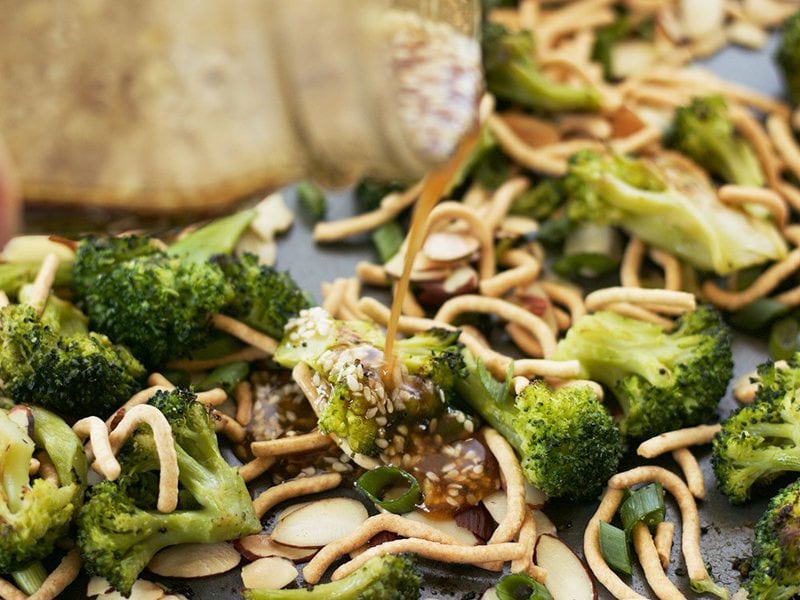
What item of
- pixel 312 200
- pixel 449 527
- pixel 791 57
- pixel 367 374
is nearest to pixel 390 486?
pixel 449 527

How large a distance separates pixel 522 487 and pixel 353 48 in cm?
119

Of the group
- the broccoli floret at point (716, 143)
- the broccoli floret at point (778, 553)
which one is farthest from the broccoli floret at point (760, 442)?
the broccoli floret at point (716, 143)

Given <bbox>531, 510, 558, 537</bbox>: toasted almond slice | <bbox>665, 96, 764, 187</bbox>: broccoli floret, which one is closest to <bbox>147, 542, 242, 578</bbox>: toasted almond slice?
<bbox>531, 510, 558, 537</bbox>: toasted almond slice

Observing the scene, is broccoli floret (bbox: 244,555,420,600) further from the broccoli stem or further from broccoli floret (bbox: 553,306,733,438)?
broccoli floret (bbox: 553,306,733,438)

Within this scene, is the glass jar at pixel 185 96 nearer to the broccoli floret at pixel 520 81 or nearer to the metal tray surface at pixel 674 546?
the metal tray surface at pixel 674 546

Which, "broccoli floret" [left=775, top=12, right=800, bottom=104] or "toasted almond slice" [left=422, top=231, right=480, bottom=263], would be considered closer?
"toasted almond slice" [left=422, top=231, right=480, bottom=263]

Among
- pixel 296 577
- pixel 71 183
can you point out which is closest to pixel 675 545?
pixel 296 577

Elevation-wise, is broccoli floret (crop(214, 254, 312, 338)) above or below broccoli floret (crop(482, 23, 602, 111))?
below

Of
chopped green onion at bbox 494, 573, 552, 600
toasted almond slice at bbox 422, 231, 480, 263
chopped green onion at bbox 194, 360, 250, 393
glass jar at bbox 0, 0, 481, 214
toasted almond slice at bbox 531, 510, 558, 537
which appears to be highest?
glass jar at bbox 0, 0, 481, 214

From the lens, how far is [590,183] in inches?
130

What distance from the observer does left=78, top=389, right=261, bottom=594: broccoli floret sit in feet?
7.91

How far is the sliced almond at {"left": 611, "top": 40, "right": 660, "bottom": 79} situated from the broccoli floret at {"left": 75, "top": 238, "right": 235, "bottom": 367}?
6.06 ft

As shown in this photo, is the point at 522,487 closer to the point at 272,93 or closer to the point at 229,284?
the point at 229,284

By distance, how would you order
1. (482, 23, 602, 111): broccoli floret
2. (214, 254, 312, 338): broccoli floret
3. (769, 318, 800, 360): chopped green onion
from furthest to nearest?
(482, 23, 602, 111): broccoli floret, (769, 318, 800, 360): chopped green onion, (214, 254, 312, 338): broccoli floret
